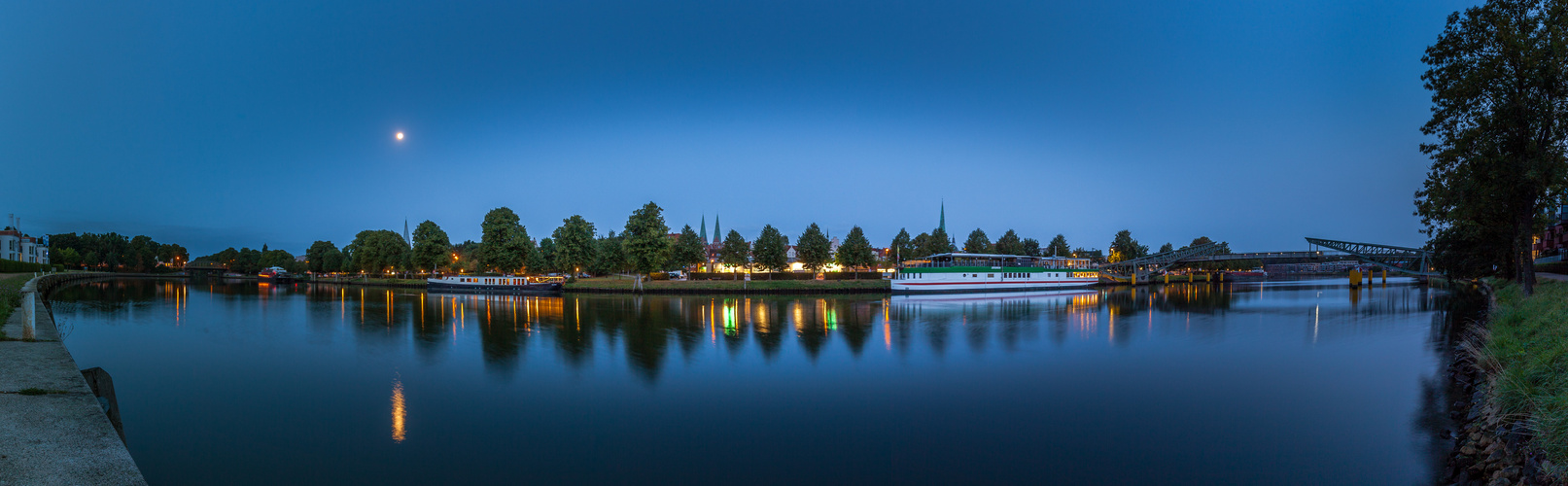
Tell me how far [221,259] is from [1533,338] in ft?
598

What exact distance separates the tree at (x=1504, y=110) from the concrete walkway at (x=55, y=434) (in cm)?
2554

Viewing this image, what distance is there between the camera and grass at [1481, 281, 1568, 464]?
19.5 feet

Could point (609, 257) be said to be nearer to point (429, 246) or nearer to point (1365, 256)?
point (429, 246)

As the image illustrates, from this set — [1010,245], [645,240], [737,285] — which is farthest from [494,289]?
[1010,245]

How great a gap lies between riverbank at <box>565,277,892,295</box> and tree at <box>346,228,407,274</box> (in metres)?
33.6

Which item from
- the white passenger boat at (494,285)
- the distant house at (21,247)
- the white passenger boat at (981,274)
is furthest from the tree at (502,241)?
the distant house at (21,247)

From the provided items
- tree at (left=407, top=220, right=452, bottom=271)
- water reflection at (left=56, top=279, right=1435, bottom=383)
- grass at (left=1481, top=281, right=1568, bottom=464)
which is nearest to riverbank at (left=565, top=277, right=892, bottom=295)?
water reflection at (left=56, top=279, right=1435, bottom=383)

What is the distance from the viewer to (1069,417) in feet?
33.0

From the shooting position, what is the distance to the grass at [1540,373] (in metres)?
5.95

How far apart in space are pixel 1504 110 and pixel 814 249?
50.4 meters

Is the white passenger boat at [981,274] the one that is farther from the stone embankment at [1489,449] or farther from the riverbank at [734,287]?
the stone embankment at [1489,449]

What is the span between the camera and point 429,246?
64500 mm

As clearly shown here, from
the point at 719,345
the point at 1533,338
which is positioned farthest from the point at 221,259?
the point at 1533,338

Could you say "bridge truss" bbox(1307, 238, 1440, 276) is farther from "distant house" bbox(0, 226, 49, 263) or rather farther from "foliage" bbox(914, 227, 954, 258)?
"distant house" bbox(0, 226, 49, 263)
